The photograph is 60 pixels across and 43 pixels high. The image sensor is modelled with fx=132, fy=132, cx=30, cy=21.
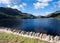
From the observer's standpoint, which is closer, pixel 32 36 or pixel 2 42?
pixel 2 42

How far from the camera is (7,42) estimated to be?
68.9 ft

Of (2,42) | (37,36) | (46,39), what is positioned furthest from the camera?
(37,36)

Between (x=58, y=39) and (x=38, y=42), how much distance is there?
3.45 meters

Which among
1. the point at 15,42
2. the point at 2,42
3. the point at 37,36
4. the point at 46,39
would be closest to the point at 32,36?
the point at 37,36

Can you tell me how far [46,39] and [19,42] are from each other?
4861mm

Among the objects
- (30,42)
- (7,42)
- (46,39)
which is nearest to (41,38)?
(46,39)

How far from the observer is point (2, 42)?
20.8 metres

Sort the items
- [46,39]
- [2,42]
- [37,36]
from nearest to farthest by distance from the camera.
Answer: [2,42] < [46,39] < [37,36]

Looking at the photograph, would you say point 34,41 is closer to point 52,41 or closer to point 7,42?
point 52,41

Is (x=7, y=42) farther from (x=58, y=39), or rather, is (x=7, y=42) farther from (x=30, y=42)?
(x=58, y=39)

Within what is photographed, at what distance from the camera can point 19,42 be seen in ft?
68.8

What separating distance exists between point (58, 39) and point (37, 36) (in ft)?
15.2

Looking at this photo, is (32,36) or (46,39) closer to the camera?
(46,39)

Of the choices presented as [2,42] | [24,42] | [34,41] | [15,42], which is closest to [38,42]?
[34,41]
